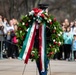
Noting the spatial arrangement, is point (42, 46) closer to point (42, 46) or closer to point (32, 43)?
point (42, 46)

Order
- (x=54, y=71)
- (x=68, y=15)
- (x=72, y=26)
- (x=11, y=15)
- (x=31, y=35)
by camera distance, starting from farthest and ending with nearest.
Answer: (x=68, y=15), (x=11, y=15), (x=72, y=26), (x=54, y=71), (x=31, y=35)

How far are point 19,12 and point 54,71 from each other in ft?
95.4

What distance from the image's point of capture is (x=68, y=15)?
186 ft

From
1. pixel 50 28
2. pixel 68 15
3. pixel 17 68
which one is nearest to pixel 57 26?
pixel 50 28

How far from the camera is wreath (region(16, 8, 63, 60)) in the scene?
1136 cm

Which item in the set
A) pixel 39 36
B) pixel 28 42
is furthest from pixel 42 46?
pixel 28 42

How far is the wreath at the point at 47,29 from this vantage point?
11359 mm

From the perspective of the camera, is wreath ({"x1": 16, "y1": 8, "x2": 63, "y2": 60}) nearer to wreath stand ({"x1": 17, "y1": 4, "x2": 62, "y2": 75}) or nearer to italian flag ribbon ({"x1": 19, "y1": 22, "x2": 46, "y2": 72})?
wreath stand ({"x1": 17, "y1": 4, "x2": 62, "y2": 75})

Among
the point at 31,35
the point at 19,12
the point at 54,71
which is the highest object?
the point at 19,12

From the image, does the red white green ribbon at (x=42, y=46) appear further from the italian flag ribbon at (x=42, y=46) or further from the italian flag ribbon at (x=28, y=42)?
the italian flag ribbon at (x=28, y=42)

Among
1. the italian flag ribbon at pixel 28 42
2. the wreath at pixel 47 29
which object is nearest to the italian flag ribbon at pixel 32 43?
the italian flag ribbon at pixel 28 42

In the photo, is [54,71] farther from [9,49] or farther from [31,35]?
[9,49]

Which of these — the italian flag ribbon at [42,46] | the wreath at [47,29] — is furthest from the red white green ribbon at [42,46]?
the wreath at [47,29]

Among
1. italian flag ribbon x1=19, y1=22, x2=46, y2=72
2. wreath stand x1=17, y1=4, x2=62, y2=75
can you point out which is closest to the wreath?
wreath stand x1=17, y1=4, x2=62, y2=75
